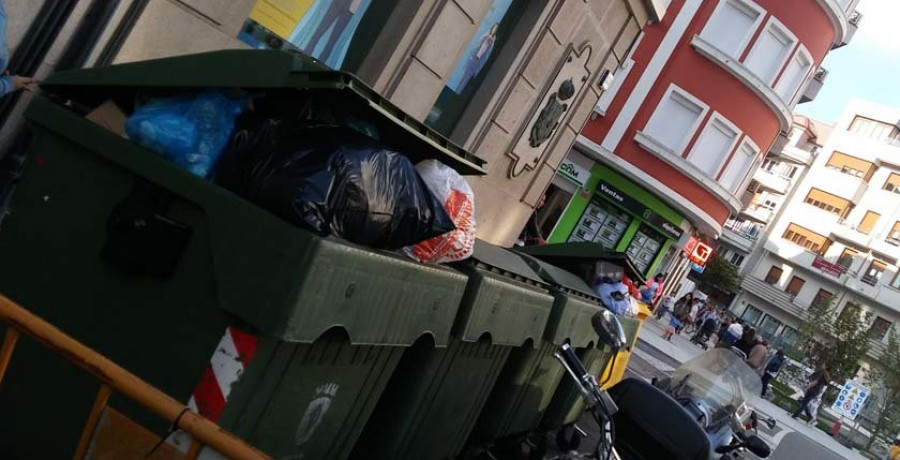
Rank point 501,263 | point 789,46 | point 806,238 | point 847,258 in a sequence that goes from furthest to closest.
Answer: point 806,238 < point 847,258 < point 789,46 < point 501,263

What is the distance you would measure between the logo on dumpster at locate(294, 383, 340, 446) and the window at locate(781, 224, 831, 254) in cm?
5661

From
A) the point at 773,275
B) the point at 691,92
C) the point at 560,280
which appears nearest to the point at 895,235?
the point at 773,275

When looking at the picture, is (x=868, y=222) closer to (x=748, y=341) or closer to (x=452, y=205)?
(x=748, y=341)

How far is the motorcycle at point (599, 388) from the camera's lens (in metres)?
3.38

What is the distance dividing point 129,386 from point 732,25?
24347mm

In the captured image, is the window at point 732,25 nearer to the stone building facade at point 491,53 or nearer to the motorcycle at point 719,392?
the stone building facade at point 491,53

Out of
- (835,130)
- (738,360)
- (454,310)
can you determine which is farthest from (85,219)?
(835,130)

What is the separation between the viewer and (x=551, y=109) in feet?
36.9

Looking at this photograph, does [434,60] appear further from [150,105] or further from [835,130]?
[835,130]

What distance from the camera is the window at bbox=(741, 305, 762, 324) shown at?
180 ft

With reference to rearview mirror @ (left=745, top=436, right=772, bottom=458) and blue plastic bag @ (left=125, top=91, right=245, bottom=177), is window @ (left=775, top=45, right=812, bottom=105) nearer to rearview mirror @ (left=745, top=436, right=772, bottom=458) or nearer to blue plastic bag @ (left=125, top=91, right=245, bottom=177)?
rearview mirror @ (left=745, top=436, right=772, bottom=458)

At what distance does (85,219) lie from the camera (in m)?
2.78

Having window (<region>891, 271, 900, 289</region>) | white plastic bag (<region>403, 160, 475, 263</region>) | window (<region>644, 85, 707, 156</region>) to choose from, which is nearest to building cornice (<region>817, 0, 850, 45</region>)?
window (<region>644, 85, 707, 156</region>)

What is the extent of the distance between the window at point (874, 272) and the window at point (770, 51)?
32168 mm
